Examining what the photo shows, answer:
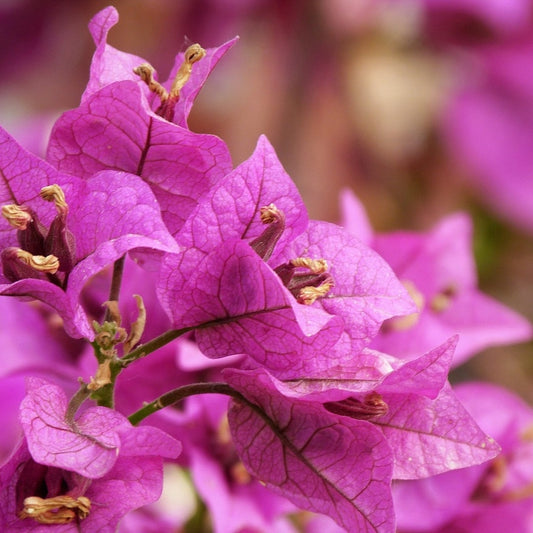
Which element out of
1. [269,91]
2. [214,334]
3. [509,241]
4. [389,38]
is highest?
[214,334]

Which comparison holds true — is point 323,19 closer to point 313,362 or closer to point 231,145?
point 231,145

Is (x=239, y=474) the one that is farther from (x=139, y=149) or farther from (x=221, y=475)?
(x=139, y=149)

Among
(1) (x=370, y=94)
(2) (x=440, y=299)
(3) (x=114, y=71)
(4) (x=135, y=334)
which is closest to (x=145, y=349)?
(4) (x=135, y=334)

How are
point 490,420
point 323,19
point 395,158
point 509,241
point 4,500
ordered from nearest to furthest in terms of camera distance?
1. point 4,500
2. point 490,420
3. point 323,19
4. point 509,241
5. point 395,158

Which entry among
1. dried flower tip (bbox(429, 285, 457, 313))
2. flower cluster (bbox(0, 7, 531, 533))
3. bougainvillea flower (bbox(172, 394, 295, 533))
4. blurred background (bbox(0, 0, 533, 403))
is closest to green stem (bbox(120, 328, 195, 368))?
flower cluster (bbox(0, 7, 531, 533))

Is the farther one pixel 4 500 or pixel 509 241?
pixel 509 241

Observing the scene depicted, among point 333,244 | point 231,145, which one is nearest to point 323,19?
point 231,145

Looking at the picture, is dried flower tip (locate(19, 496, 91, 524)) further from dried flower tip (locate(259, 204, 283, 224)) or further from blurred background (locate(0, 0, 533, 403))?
blurred background (locate(0, 0, 533, 403))
